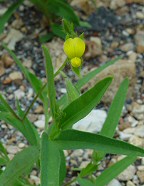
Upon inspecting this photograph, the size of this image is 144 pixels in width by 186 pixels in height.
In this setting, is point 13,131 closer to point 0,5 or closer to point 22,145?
point 22,145

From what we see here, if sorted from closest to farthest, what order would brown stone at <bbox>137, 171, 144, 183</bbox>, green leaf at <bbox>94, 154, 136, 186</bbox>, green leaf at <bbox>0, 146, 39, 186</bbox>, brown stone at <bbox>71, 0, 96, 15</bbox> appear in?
green leaf at <bbox>0, 146, 39, 186</bbox> → green leaf at <bbox>94, 154, 136, 186</bbox> → brown stone at <bbox>137, 171, 144, 183</bbox> → brown stone at <bbox>71, 0, 96, 15</bbox>

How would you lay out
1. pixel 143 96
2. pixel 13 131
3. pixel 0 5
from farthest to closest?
1. pixel 0 5
2. pixel 143 96
3. pixel 13 131

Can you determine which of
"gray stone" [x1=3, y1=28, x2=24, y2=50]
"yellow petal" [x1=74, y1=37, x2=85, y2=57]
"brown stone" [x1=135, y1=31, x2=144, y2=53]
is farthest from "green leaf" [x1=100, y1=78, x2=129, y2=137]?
"gray stone" [x1=3, y1=28, x2=24, y2=50]

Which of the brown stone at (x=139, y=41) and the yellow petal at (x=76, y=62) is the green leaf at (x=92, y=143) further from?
the brown stone at (x=139, y=41)

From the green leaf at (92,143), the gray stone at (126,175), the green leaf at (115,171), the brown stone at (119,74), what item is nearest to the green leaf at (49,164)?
the green leaf at (92,143)

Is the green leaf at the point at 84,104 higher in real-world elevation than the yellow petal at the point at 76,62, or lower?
lower

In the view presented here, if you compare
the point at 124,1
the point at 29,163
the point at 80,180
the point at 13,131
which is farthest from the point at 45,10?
the point at 29,163

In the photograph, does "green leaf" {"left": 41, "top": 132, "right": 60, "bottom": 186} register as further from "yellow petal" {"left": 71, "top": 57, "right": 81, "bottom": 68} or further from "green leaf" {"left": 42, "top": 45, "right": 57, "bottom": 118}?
"yellow petal" {"left": 71, "top": 57, "right": 81, "bottom": 68}
